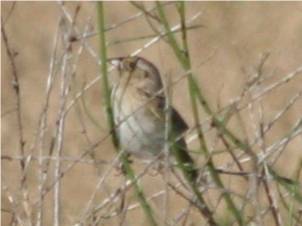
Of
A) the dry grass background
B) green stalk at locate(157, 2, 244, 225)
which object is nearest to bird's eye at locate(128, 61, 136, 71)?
green stalk at locate(157, 2, 244, 225)

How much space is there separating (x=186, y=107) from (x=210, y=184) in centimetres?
525

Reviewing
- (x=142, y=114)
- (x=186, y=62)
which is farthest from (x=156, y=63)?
(x=186, y=62)

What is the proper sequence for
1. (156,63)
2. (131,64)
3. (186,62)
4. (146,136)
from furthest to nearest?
1. (156,63)
2. (146,136)
3. (131,64)
4. (186,62)

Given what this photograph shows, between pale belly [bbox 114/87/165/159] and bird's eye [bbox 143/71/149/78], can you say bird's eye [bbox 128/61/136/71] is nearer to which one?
pale belly [bbox 114/87/165/159]

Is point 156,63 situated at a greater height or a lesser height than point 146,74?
greater

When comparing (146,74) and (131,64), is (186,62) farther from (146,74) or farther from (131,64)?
(146,74)

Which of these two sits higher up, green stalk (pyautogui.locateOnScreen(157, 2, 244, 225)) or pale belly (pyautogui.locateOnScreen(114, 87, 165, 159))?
pale belly (pyautogui.locateOnScreen(114, 87, 165, 159))

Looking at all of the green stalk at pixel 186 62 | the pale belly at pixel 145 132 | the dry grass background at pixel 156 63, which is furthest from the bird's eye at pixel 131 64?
the dry grass background at pixel 156 63

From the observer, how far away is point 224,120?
3145 mm

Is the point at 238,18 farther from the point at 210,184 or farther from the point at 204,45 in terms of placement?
the point at 210,184

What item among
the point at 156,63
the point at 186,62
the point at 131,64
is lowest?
the point at 186,62

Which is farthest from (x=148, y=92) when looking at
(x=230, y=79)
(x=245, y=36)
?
(x=245, y=36)

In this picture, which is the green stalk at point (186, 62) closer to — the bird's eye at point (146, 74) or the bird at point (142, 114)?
the bird at point (142, 114)

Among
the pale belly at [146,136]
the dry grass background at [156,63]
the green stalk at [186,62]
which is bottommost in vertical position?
the green stalk at [186,62]
